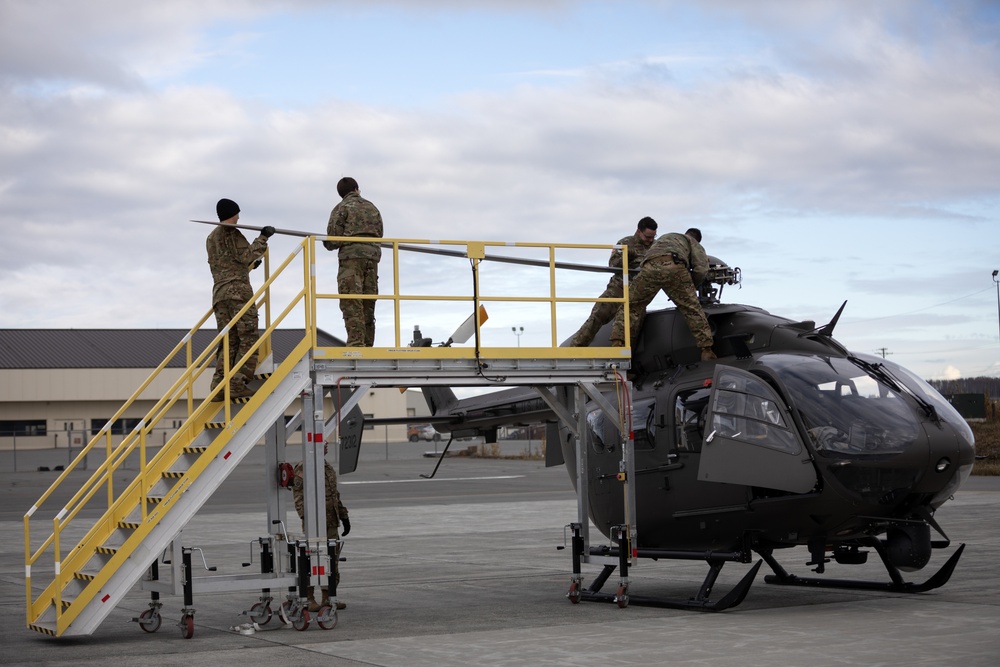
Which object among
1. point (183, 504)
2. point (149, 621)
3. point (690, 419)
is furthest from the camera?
point (690, 419)

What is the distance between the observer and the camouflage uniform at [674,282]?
1525 cm

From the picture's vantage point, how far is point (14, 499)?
42500mm

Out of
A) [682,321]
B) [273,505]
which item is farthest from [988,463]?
[273,505]

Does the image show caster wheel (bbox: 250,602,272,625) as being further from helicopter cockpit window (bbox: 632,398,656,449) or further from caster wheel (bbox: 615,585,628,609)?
helicopter cockpit window (bbox: 632,398,656,449)

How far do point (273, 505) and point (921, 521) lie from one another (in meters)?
8.00

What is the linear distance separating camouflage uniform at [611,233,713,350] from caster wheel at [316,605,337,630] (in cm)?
526

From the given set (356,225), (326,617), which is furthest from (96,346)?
(326,617)

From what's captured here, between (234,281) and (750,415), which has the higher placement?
(234,281)

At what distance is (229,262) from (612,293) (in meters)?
5.46

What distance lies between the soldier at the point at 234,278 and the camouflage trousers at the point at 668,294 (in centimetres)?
487

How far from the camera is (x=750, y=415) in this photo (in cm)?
1366

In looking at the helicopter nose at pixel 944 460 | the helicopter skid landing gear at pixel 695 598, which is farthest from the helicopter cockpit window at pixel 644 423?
the helicopter nose at pixel 944 460

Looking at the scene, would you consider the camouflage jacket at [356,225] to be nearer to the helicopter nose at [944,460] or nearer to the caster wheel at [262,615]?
the caster wheel at [262,615]

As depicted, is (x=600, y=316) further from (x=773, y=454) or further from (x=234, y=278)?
(x=234, y=278)
